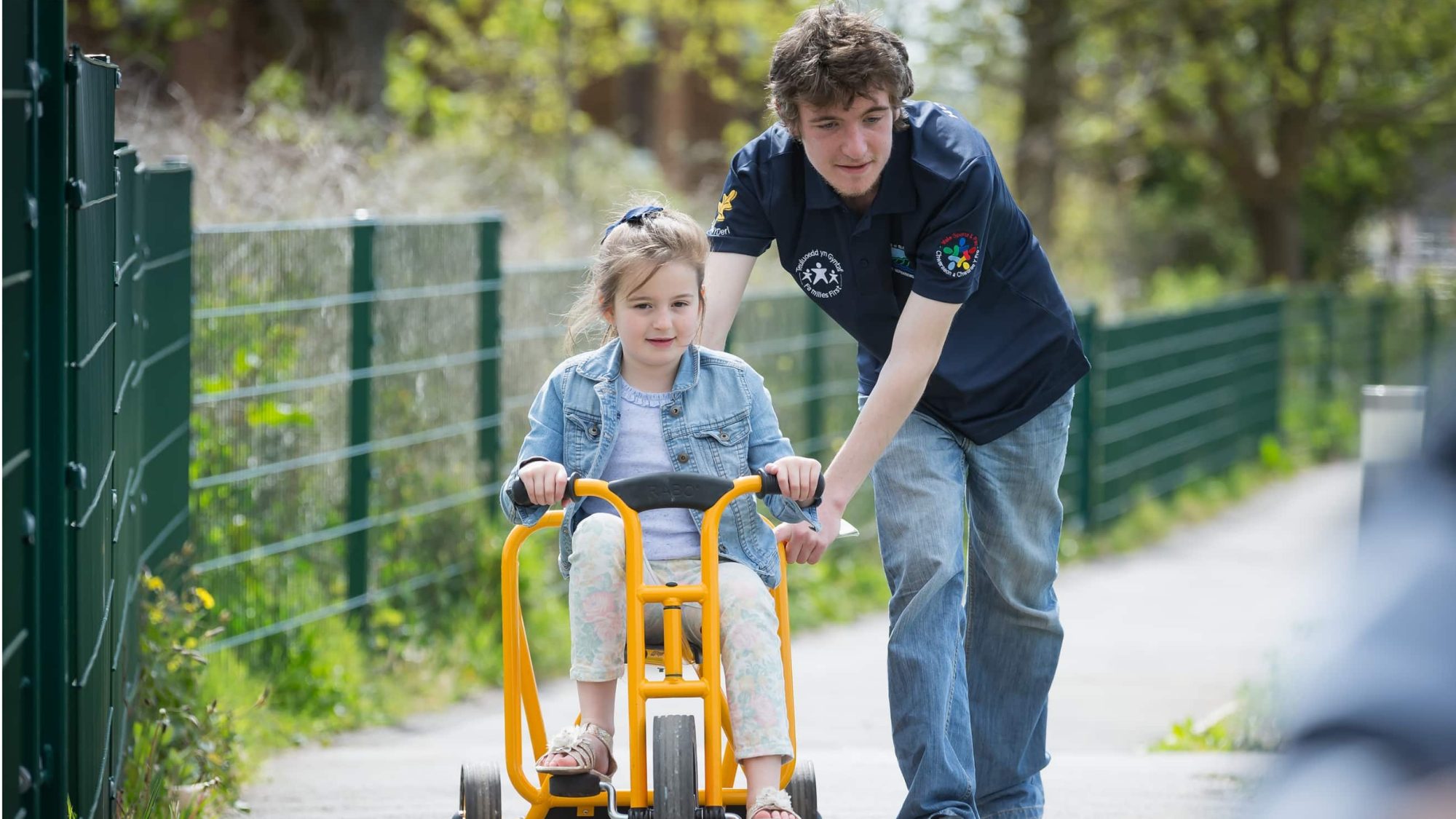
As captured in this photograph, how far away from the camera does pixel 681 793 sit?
3.62 meters

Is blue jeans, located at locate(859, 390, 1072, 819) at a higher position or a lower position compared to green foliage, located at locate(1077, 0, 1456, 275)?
lower

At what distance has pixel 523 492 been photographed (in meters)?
3.60

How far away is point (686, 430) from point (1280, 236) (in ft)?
73.2

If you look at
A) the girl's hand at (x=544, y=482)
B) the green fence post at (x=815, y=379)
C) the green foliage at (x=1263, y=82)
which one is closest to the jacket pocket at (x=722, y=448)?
the girl's hand at (x=544, y=482)

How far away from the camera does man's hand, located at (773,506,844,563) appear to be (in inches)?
152

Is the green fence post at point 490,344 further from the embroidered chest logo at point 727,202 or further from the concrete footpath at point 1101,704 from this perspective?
the embroidered chest logo at point 727,202

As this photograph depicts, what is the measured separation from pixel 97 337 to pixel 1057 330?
213cm

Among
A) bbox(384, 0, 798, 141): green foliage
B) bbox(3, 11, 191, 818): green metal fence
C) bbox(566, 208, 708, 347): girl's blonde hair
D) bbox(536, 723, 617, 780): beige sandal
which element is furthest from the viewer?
bbox(384, 0, 798, 141): green foliage

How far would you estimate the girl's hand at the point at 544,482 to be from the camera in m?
3.57

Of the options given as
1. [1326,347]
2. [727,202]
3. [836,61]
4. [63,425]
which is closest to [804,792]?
[727,202]

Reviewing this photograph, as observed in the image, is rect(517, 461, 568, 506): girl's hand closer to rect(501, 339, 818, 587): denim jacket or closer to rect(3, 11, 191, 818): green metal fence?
rect(501, 339, 818, 587): denim jacket

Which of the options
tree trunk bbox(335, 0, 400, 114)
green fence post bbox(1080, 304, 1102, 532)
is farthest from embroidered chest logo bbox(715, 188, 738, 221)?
tree trunk bbox(335, 0, 400, 114)

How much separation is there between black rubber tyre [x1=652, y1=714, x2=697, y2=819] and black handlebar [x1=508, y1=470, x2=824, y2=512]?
0.42m

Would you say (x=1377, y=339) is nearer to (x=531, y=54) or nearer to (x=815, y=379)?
(x=531, y=54)
